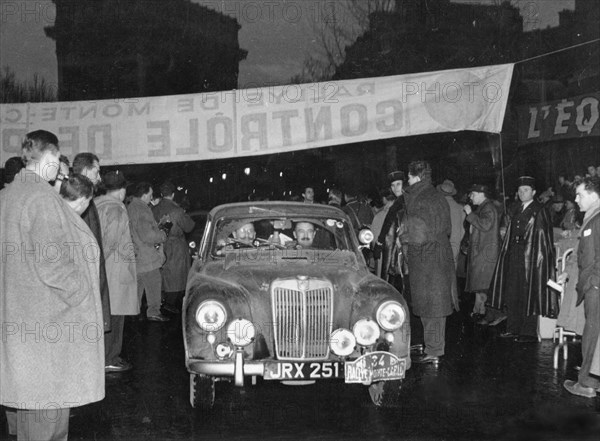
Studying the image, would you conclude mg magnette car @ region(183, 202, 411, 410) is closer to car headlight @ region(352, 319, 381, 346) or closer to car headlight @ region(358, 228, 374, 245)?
car headlight @ region(352, 319, 381, 346)

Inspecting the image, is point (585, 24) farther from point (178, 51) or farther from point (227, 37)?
point (227, 37)

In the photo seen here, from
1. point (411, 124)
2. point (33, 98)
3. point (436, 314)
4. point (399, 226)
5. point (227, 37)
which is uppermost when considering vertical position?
point (227, 37)

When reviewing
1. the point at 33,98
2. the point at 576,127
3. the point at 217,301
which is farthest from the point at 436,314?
the point at 33,98

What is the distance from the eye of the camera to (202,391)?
6.04 meters

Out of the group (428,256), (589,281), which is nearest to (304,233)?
(428,256)

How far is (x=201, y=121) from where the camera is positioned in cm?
996

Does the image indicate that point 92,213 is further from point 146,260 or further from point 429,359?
point 146,260

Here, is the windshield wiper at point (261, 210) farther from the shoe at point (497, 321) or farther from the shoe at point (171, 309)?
the shoe at point (171, 309)

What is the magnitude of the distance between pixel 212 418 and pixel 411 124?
520 cm

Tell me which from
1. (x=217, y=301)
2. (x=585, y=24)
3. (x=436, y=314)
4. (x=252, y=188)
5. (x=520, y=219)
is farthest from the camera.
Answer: (x=252, y=188)

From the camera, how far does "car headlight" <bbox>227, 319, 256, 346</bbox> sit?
5.81 metres

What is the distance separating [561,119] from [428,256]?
6.22 m

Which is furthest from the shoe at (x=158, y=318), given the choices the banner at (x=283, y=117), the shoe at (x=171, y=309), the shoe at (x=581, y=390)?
the shoe at (x=581, y=390)

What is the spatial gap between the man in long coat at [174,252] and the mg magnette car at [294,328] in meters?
4.98
